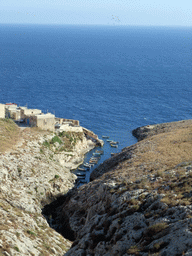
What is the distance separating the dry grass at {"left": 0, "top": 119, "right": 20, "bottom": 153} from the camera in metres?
54.7

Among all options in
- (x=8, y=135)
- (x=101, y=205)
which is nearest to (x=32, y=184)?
(x=8, y=135)

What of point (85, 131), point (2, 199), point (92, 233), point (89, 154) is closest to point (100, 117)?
point (85, 131)

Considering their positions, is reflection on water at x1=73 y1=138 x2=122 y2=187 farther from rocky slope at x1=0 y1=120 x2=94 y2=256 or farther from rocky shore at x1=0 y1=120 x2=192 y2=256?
rocky shore at x1=0 y1=120 x2=192 y2=256

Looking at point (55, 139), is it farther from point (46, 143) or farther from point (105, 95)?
point (105, 95)

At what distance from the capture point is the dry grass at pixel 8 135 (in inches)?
2152

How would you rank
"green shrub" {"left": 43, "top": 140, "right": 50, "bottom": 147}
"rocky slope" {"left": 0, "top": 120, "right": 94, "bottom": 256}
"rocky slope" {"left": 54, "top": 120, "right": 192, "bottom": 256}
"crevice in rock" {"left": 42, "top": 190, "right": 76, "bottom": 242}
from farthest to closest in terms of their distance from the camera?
Result: "green shrub" {"left": 43, "top": 140, "right": 50, "bottom": 147} → "crevice in rock" {"left": 42, "top": 190, "right": 76, "bottom": 242} → "rocky slope" {"left": 0, "top": 120, "right": 94, "bottom": 256} → "rocky slope" {"left": 54, "top": 120, "right": 192, "bottom": 256}

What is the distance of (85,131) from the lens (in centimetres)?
9038

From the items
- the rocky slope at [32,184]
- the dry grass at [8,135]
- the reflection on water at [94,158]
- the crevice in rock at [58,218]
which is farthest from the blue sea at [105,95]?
the crevice in rock at [58,218]

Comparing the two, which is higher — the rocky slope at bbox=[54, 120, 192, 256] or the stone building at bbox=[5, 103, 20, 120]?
the rocky slope at bbox=[54, 120, 192, 256]

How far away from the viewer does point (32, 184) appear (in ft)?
158

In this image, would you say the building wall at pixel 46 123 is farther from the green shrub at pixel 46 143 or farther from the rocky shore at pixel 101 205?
the rocky shore at pixel 101 205

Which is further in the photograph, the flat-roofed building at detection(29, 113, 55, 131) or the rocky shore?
the flat-roofed building at detection(29, 113, 55, 131)

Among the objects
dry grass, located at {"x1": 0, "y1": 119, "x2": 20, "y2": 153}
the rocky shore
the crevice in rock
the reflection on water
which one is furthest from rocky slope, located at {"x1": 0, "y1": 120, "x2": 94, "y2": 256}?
the reflection on water

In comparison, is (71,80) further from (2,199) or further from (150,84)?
(2,199)
